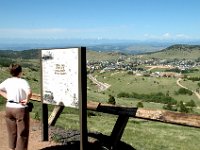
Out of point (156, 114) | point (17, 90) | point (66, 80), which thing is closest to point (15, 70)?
point (17, 90)

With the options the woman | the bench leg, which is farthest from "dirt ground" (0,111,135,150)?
the woman

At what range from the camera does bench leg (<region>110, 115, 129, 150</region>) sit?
9420 mm

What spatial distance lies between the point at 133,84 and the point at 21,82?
150 metres

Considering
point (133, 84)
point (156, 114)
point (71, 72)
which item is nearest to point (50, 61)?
point (71, 72)

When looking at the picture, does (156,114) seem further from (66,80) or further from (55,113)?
(55,113)

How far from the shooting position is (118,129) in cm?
960

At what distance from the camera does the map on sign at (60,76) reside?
9133mm

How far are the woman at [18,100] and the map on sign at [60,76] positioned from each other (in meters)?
1.22

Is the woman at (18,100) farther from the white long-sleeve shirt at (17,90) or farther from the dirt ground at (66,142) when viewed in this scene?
the dirt ground at (66,142)

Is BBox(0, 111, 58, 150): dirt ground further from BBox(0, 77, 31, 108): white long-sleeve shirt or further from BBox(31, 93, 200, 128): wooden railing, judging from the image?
BBox(0, 77, 31, 108): white long-sleeve shirt

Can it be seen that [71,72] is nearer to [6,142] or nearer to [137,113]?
[137,113]

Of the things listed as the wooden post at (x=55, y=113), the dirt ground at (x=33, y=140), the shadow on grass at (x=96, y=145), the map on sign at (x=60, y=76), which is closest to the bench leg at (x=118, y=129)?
the shadow on grass at (x=96, y=145)

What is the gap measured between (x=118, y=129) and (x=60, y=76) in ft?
6.39

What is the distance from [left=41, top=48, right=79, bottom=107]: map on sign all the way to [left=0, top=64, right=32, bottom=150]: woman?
1.22 metres
